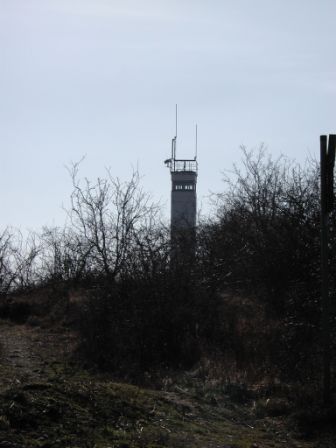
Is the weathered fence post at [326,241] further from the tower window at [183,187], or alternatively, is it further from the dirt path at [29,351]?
the tower window at [183,187]

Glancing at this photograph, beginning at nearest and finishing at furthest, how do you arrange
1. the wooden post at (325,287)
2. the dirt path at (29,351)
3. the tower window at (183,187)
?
1. the wooden post at (325,287)
2. the dirt path at (29,351)
3. the tower window at (183,187)

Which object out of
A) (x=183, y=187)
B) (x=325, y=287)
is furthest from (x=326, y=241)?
(x=183, y=187)

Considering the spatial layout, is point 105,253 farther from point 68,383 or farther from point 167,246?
point 68,383

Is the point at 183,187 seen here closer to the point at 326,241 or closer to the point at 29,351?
the point at 29,351

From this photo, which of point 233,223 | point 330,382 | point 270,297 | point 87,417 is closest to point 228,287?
point 270,297

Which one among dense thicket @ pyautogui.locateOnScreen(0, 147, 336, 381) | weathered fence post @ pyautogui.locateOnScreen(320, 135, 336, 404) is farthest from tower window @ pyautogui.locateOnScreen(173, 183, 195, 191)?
weathered fence post @ pyautogui.locateOnScreen(320, 135, 336, 404)

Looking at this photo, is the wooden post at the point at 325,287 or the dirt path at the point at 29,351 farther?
the dirt path at the point at 29,351

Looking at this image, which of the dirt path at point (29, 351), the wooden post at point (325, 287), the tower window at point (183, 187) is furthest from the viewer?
the tower window at point (183, 187)

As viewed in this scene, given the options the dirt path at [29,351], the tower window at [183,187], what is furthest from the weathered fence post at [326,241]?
the tower window at [183,187]

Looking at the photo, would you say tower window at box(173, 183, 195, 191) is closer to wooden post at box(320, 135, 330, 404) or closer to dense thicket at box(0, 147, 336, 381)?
dense thicket at box(0, 147, 336, 381)

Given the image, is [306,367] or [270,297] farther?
[270,297]

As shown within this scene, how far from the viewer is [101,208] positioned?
61.6 feet

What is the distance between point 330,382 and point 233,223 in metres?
9.50

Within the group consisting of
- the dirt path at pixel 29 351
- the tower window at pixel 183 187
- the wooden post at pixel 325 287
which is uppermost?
the tower window at pixel 183 187
